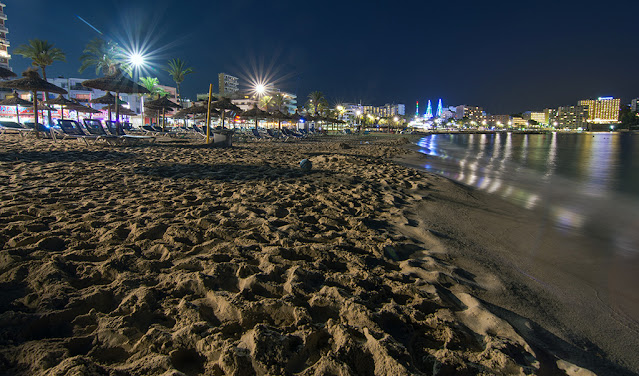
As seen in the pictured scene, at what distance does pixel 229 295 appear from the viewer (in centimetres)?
217

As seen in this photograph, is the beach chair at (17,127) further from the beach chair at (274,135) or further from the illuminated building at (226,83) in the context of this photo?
the illuminated building at (226,83)

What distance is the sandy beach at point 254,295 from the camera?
1646mm

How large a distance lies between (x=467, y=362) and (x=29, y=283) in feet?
9.25

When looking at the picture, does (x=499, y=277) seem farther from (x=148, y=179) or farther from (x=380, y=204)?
(x=148, y=179)

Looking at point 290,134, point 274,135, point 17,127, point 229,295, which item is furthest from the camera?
point 290,134

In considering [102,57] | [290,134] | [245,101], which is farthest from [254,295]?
[245,101]

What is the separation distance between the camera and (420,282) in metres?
2.57

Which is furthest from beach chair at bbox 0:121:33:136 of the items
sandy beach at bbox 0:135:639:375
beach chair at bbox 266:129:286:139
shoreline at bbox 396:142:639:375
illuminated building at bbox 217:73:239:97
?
illuminated building at bbox 217:73:239:97

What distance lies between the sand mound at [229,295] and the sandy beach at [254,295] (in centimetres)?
1

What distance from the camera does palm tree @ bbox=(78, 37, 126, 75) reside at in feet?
144

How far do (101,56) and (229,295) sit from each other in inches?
2176

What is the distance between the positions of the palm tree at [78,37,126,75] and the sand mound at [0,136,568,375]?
5048cm

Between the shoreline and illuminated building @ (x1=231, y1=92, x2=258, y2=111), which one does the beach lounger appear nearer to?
the shoreline

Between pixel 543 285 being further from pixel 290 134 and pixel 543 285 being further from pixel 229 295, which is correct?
pixel 290 134
